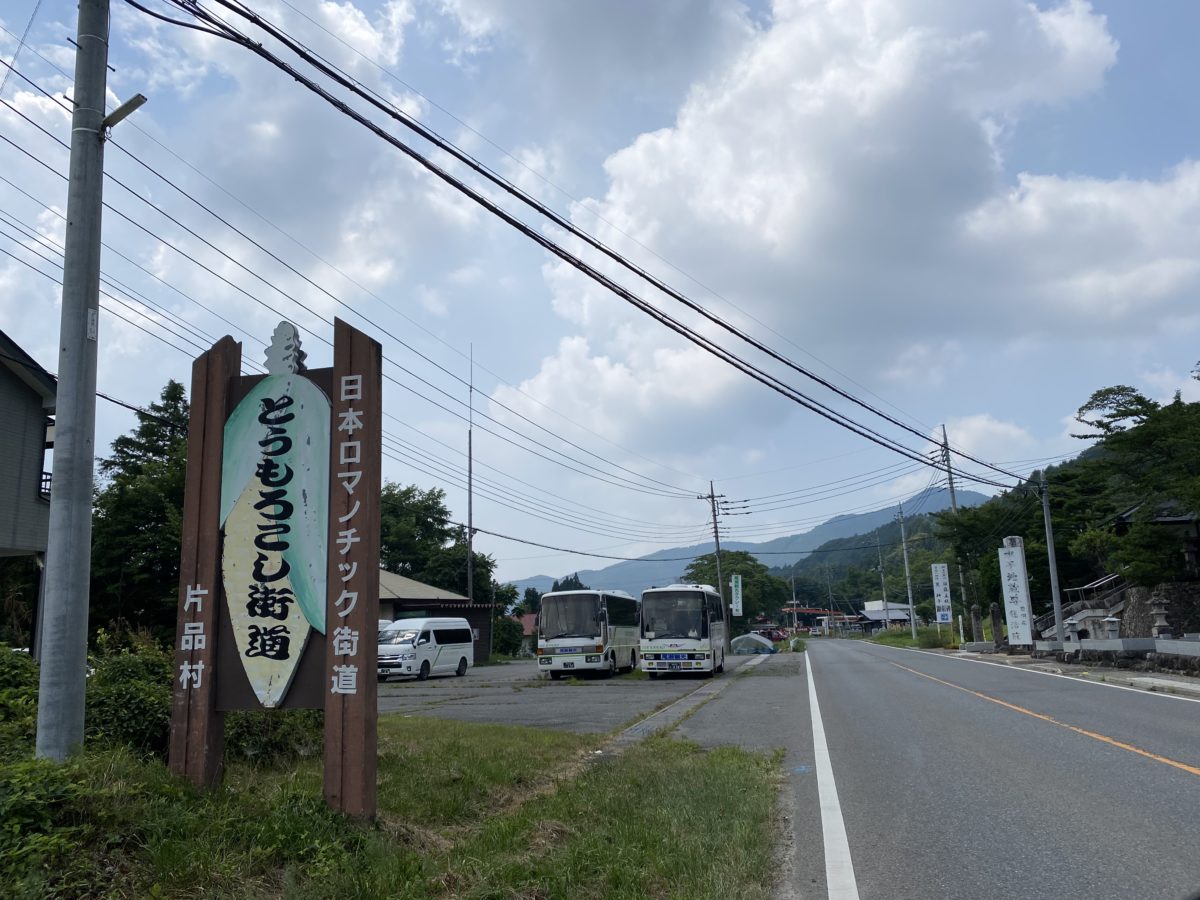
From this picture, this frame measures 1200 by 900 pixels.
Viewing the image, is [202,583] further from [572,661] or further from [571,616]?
[572,661]

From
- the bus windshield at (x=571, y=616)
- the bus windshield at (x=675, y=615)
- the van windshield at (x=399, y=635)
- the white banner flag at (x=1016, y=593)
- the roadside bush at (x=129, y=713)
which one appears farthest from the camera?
the white banner flag at (x=1016, y=593)

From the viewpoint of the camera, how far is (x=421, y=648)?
102ft

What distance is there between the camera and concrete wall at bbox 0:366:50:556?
19844mm

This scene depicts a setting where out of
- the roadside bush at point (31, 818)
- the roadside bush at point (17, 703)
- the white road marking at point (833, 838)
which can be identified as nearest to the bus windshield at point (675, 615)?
the white road marking at point (833, 838)

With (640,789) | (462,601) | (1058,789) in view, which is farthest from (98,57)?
(462,601)

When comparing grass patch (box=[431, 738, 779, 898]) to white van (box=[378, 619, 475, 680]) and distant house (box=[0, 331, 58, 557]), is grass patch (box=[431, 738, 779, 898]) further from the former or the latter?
white van (box=[378, 619, 475, 680])

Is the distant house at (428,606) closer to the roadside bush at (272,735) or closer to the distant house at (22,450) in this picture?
the distant house at (22,450)

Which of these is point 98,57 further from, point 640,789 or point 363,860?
point 640,789

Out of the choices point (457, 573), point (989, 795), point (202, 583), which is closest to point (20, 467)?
point (202, 583)

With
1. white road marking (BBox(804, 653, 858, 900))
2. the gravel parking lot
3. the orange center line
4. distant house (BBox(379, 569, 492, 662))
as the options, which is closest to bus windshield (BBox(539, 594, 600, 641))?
the gravel parking lot

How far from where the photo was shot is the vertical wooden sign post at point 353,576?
586cm

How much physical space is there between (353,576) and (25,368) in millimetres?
18631

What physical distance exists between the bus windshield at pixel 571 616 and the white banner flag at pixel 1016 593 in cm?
1878

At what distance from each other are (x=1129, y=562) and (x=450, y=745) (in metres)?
26.4
